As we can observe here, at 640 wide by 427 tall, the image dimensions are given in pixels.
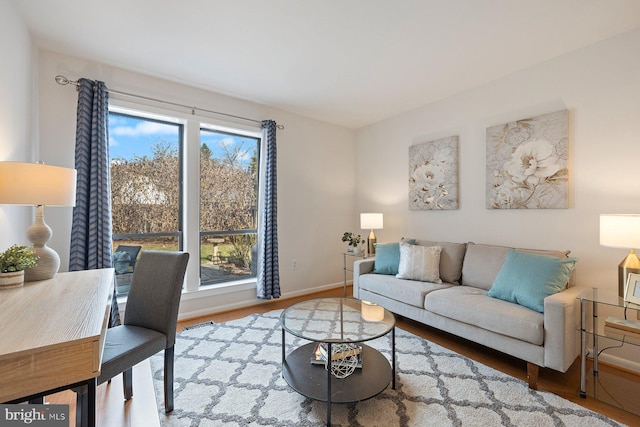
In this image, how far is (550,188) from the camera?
8.91ft

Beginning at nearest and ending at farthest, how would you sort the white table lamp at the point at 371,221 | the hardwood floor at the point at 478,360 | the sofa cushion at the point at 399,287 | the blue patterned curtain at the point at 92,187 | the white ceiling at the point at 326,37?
1. the hardwood floor at the point at 478,360
2. the white ceiling at the point at 326,37
3. the blue patterned curtain at the point at 92,187
4. the sofa cushion at the point at 399,287
5. the white table lamp at the point at 371,221

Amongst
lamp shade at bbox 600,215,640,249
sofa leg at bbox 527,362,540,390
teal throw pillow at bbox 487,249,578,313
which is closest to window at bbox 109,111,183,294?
teal throw pillow at bbox 487,249,578,313

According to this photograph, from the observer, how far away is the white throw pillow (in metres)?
3.06

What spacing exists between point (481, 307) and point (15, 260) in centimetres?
294

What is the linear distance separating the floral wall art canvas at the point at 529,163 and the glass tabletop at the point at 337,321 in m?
1.85

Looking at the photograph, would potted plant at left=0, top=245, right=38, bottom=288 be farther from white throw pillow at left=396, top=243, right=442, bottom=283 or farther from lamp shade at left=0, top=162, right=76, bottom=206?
white throw pillow at left=396, top=243, right=442, bottom=283

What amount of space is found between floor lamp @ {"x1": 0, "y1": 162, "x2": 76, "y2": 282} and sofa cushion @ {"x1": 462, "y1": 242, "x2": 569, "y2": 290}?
10.8 ft

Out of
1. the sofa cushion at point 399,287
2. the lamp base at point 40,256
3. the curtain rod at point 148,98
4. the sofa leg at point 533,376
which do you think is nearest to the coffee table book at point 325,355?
the sofa cushion at point 399,287

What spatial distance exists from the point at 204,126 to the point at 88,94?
1112 millimetres

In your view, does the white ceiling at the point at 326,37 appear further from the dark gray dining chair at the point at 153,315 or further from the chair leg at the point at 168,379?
the chair leg at the point at 168,379

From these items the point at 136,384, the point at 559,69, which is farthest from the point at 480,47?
the point at 136,384

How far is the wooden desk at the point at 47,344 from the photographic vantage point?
2.64 feet

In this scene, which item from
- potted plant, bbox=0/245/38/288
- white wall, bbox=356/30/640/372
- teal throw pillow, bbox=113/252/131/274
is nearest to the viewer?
potted plant, bbox=0/245/38/288

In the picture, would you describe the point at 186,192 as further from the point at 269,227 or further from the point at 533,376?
the point at 533,376
